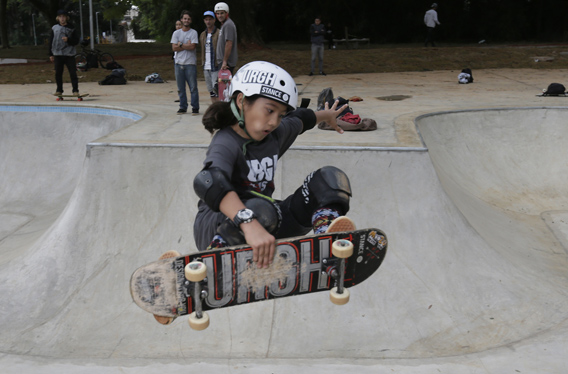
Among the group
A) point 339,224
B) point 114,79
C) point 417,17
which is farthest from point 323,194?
point 417,17

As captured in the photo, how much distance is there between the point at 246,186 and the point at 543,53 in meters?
20.8

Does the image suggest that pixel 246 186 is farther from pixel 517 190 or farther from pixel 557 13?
pixel 557 13

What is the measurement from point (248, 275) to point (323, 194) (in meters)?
0.61

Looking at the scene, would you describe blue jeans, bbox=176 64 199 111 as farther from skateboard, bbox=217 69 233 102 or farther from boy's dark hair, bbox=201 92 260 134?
boy's dark hair, bbox=201 92 260 134

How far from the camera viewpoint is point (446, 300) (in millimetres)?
4965

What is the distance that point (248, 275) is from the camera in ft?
9.89

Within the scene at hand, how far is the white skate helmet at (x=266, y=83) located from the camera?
2.91 meters

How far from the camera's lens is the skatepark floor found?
4.48 meters

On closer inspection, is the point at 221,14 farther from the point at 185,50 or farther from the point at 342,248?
the point at 342,248

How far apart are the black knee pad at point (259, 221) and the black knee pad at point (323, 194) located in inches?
9.6

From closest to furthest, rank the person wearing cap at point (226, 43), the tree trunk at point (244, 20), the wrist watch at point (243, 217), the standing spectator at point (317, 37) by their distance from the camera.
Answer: the wrist watch at point (243, 217) → the person wearing cap at point (226, 43) → the standing spectator at point (317, 37) → the tree trunk at point (244, 20)

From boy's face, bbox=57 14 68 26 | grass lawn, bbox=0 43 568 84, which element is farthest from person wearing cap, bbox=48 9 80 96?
grass lawn, bbox=0 43 568 84

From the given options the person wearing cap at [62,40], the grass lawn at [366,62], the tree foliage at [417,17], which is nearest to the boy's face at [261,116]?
the person wearing cap at [62,40]

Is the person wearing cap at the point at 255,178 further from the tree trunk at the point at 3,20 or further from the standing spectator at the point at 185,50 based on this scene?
the tree trunk at the point at 3,20
